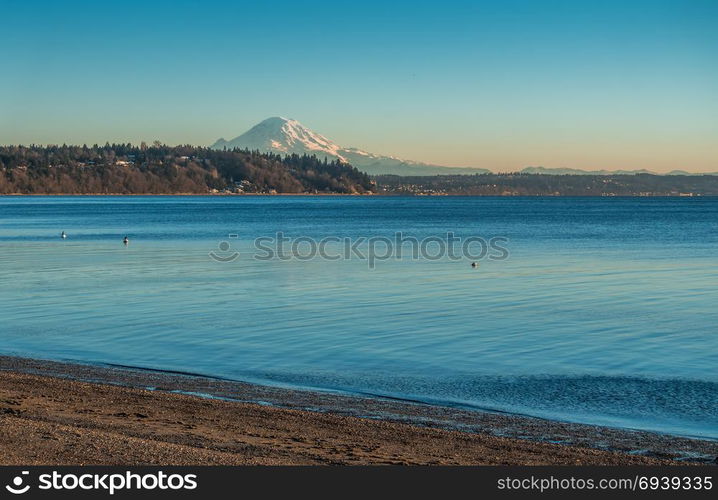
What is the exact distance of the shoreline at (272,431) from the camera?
11.3 metres

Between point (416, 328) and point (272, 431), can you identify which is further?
point (416, 328)

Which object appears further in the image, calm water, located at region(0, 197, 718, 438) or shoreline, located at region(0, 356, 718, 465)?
calm water, located at region(0, 197, 718, 438)

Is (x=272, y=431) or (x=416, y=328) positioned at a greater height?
(x=272, y=431)

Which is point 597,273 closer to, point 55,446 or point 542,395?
point 542,395

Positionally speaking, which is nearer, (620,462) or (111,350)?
(620,462)

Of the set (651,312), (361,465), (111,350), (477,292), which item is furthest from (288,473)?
(477,292)

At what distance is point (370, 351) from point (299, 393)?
5098mm

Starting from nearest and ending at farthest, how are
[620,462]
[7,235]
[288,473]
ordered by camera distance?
[288,473] → [620,462] → [7,235]

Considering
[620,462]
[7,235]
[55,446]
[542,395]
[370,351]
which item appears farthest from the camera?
[7,235]

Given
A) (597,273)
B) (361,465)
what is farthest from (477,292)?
(361,465)

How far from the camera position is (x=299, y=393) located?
57.7 feet

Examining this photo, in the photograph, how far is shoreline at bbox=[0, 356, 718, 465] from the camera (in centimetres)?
1127

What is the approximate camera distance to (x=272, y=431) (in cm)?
1341

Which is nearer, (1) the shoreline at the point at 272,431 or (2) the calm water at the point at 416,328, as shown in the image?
(1) the shoreline at the point at 272,431
